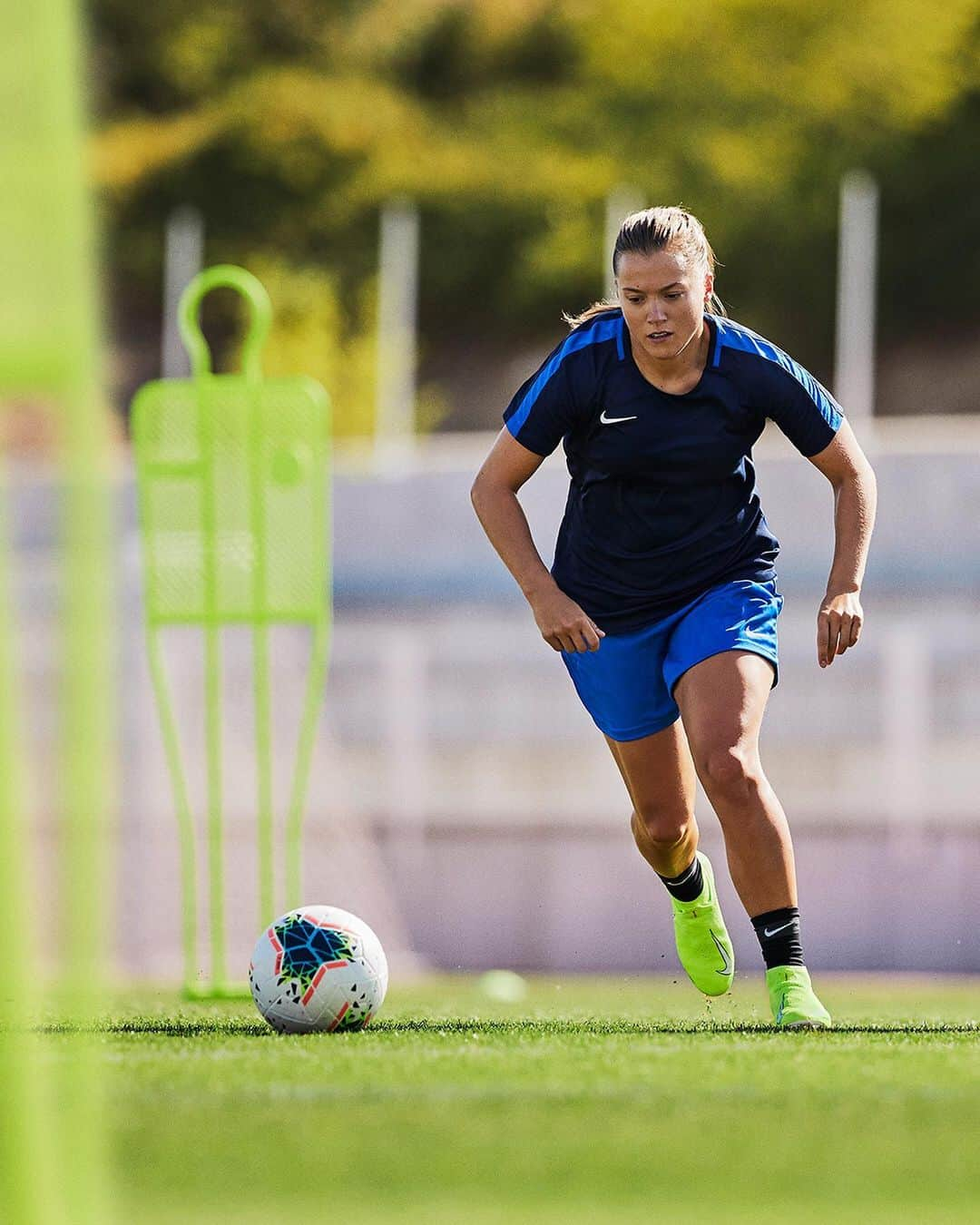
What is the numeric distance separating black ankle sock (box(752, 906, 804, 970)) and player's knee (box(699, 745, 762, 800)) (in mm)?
317

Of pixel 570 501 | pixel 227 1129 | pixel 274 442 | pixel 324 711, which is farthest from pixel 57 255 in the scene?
pixel 324 711

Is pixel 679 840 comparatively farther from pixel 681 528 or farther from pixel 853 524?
pixel 853 524

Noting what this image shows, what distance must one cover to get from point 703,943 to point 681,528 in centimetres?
125

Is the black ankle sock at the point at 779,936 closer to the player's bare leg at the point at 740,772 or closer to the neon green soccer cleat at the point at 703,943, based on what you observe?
the player's bare leg at the point at 740,772

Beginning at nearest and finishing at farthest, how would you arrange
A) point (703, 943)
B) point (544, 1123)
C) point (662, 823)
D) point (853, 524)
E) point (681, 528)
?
1. point (544, 1123)
2. point (853, 524)
3. point (681, 528)
4. point (662, 823)
5. point (703, 943)

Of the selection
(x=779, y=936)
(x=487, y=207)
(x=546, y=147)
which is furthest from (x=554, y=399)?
(x=546, y=147)

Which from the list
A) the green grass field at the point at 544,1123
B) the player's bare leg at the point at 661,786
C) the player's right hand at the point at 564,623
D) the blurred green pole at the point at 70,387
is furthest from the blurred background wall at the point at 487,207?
the blurred green pole at the point at 70,387

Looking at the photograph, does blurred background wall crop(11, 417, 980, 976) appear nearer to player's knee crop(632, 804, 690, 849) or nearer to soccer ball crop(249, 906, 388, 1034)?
player's knee crop(632, 804, 690, 849)

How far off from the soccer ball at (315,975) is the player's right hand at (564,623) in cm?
90

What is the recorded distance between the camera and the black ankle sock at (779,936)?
501 centimetres

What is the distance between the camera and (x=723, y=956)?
5809 mm

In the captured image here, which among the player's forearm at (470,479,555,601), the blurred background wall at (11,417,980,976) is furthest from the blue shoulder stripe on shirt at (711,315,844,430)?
the blurred background wall at (11,417,980,976)

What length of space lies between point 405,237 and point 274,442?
1997 centimetres

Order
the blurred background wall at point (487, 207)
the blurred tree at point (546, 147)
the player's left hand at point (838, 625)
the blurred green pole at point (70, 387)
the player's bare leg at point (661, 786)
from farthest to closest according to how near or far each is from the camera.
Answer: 1. the blurred tree at point (546, 147)
2. the blurred background wall at point (487, 207)
3. the player's bare leg at point (661, 786)
4. the player's left hand at point (838, 625)
5. the blurred green pole at point (70, 387)
